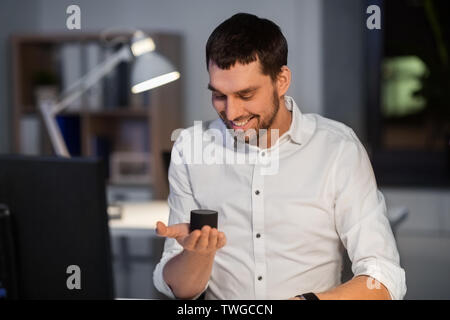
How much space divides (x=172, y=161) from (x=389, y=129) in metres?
2.32

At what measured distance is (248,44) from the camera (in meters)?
0.69

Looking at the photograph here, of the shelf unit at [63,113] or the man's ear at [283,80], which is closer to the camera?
the man's ear at [283,80]

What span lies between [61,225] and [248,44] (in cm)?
39

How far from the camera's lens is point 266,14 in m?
0.72

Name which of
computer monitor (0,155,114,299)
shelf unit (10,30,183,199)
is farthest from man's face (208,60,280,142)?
shelf unit (10,30,183,199)

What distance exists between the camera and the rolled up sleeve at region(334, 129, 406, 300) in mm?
728

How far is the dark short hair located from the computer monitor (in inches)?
11.4

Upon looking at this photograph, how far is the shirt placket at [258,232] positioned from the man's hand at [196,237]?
0.22 feet

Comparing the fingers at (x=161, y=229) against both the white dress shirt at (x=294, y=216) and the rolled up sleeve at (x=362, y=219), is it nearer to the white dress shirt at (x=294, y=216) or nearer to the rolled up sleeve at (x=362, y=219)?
the white dress shirt at (x=294, y=216)

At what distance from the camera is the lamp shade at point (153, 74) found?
0.93 m

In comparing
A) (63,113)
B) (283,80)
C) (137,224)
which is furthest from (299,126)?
(63,113)

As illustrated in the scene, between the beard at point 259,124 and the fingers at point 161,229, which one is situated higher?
the beard at point 259,124

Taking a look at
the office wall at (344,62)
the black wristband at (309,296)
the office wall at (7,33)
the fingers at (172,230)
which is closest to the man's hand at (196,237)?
the fingers at (172,230)

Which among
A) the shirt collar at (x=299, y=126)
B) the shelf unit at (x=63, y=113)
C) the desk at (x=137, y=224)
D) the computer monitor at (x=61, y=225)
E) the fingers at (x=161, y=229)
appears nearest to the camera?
the fingers at (x=161, y=229)
